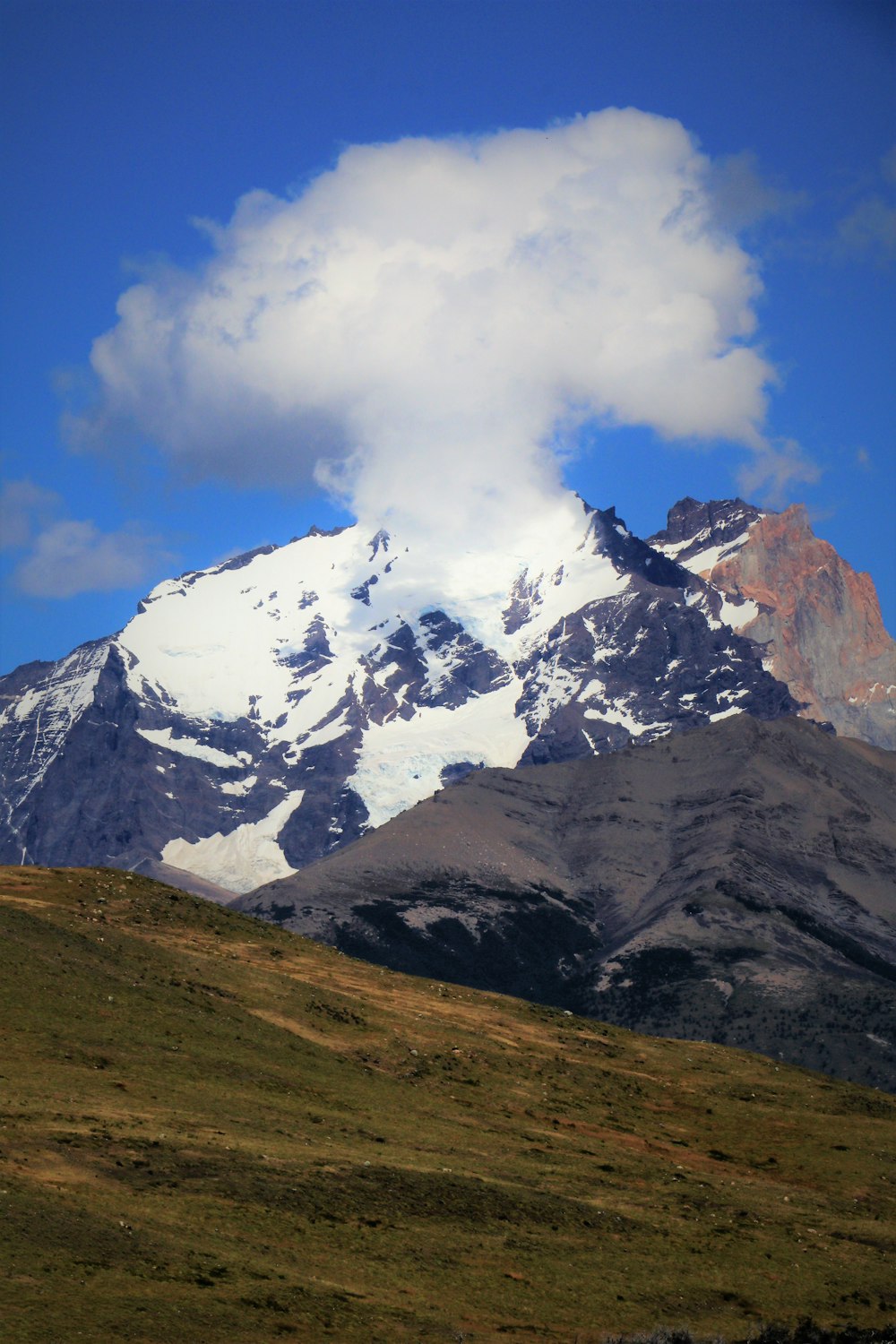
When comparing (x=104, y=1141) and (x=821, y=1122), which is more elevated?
(x=821, y=1122)

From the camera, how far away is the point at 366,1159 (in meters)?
85.5

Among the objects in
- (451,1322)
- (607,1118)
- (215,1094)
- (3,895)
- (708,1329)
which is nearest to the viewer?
(451,1322)

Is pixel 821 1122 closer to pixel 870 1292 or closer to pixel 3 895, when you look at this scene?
pixel 870 1292

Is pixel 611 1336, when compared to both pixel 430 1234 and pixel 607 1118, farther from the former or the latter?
pixel 607 1118

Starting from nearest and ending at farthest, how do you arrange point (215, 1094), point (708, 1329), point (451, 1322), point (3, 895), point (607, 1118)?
point (451, 1322)
point (708, 1329)
point (215, 1094)
point (607, 1118)
point (3, 895)

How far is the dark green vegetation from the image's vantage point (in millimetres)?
66250

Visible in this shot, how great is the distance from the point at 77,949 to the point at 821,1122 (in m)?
50.3

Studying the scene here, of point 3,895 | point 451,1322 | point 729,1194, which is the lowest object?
point 451,1322

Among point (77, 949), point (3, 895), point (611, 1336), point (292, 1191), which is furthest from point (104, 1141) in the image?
A: point (3, 895)

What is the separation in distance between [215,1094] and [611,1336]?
100 ft

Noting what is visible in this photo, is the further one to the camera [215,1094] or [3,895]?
[3,895]

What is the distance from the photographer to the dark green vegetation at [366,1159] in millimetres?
66250

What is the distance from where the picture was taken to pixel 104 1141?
76812 millimetres

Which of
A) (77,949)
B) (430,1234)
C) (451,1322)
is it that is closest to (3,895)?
(77,949)
